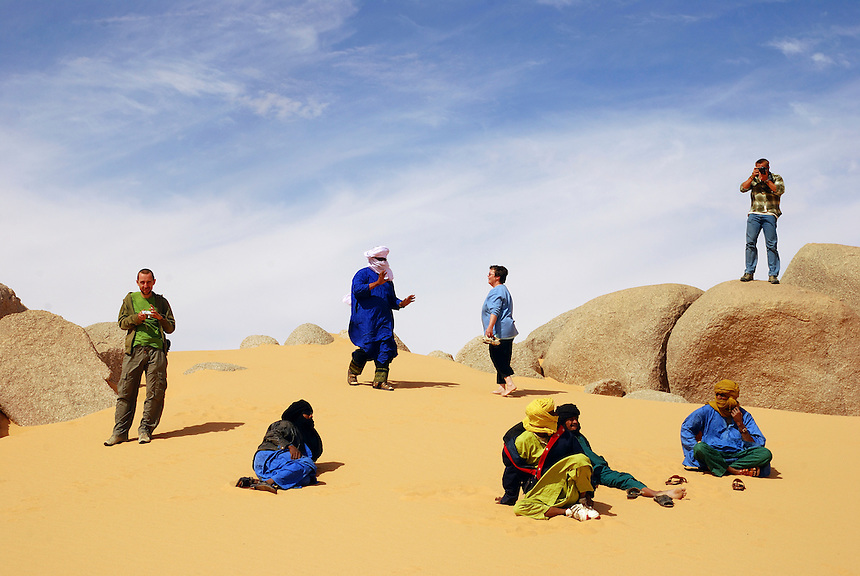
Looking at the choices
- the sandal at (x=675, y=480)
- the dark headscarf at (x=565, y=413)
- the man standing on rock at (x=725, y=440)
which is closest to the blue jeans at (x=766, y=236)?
the man standing on rock at (x=725, y=440)

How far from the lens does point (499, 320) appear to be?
11.6 m

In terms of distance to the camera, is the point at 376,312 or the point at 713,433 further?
the point at 376,312

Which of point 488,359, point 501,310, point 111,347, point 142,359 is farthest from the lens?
point 488,359

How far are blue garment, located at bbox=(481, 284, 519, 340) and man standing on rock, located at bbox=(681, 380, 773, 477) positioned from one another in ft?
13.5

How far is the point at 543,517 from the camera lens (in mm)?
6023

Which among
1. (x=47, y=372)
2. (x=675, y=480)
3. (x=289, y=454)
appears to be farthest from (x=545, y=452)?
(x=47, y=372)

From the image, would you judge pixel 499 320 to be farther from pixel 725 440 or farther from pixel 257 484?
pixel 257 484

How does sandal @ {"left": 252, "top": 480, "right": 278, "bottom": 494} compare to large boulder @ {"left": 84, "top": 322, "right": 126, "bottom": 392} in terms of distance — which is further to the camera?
large boulder @ {"left": 84, "top": 322, "right": 126, "bottom": 392}

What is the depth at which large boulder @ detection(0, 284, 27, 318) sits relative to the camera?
12757 mm

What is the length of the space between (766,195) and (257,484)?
10.9m

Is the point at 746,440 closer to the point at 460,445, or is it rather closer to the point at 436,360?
the point at 460,445

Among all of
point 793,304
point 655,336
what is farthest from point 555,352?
point 793,304

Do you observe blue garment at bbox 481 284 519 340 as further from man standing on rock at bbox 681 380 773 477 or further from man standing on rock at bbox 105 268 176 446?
A: man standing on rock at bbox 105 268 176 446

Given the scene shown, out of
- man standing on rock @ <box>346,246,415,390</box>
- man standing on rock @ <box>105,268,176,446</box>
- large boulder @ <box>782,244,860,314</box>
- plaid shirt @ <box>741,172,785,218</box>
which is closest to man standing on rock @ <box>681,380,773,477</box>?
man standing on rock @ <box>346,246,415,390</box>
